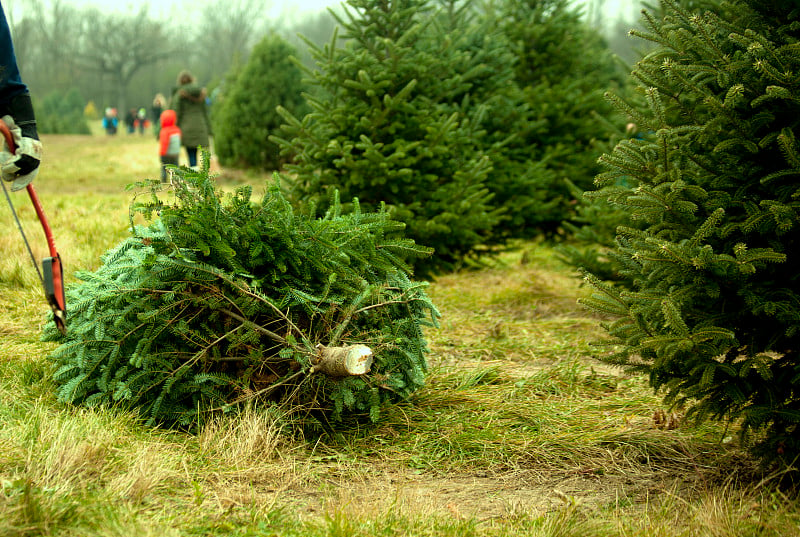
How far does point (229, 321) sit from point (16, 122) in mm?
1304

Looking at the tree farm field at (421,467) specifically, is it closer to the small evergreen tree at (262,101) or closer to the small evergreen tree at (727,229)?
the small evergreen tree at (727,229)

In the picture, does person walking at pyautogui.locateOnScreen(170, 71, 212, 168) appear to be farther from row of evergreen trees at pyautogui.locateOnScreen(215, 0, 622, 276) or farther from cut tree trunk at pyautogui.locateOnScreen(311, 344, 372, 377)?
cut tree trunk at pyautogui.locateOnScreen(311, 344, 372, 377)

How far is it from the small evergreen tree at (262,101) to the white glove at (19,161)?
1067 centimetres

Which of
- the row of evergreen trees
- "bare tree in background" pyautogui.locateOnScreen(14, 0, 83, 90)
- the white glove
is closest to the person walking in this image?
the row of evergreen trees

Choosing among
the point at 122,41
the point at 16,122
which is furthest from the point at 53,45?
the point at 16,122

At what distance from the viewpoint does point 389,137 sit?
661cm

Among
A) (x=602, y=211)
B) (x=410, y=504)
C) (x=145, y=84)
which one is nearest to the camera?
(x=410, y=504)

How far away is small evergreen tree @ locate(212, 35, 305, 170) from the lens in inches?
547

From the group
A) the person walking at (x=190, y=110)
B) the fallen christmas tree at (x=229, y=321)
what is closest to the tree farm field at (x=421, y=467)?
the fallen christmas tree at (x=229, y=321)

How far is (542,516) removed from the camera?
109 inches

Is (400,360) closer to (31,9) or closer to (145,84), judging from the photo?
(31,9)

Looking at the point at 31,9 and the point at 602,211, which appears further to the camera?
the point at 31,9

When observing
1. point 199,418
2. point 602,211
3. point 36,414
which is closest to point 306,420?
point 199,418

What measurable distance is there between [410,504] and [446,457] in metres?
0.64
